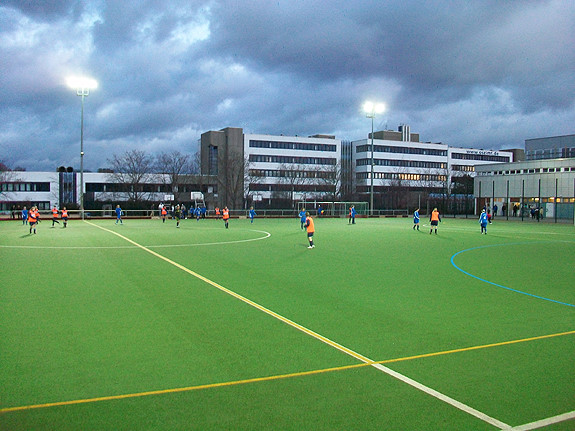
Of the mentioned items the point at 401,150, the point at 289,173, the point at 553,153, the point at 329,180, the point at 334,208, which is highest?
the point at 401,150

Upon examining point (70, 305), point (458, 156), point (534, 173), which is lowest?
point (70, 305)

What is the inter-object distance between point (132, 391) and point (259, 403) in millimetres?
1620

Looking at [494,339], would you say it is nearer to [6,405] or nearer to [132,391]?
[132,391]

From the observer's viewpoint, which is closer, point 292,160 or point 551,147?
point 551,147

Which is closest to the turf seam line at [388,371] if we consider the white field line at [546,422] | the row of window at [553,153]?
the white field line at [546,422]

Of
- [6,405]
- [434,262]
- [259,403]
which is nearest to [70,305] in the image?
[6,405]

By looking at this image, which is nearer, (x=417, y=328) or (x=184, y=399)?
(x=184, y=399)

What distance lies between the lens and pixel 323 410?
540cm

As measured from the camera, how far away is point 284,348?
765 centimetres

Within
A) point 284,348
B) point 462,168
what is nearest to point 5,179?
point 284,348


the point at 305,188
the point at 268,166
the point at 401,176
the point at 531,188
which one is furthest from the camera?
the point at 401,176

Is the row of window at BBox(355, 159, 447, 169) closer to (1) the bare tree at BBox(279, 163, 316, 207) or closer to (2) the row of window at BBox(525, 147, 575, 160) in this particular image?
(1) the bare tree at BBox(279, 163, 316, 207)

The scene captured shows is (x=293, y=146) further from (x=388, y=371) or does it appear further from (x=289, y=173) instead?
(x=388, y=371)

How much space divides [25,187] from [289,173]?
166 feet
